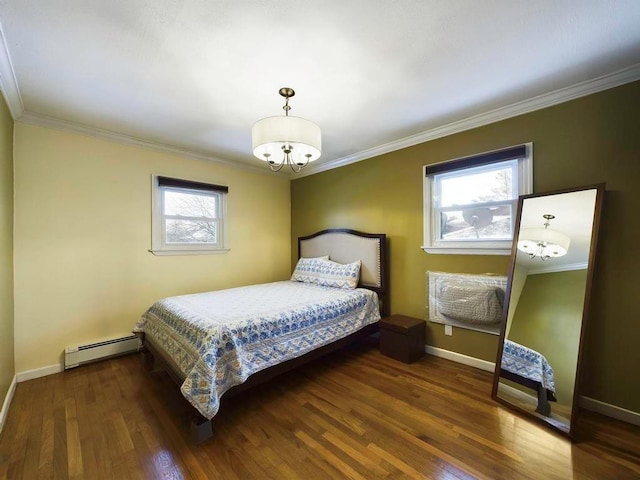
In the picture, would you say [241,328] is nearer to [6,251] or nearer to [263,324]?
[263,324]

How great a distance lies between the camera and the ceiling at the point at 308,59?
55.4 inches

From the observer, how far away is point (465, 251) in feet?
8.86

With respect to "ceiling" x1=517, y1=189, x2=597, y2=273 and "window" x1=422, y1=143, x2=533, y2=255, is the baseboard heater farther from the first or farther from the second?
"ceiling" x1=517, y1=189, x2=597, y2=273

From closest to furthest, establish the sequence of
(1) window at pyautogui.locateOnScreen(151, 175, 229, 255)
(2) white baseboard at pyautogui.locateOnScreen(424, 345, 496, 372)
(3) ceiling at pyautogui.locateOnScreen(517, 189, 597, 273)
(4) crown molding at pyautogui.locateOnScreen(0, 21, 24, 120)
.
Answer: (4) crown molding at pyautogui.locateOnScreen(0, 21, 24, 120), (3) ceiling at pyautogui.locateOnScreen(517, 189, 597, 273), (2) white baseboard at pyautogui.locateOnScreen(424, 345, 496, 372), (1) window at pyautogui.locateOnScreen(151, 175, 229, 255)

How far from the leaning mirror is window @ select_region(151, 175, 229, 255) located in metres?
3.49

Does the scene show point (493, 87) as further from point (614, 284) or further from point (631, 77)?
point (614, 284)

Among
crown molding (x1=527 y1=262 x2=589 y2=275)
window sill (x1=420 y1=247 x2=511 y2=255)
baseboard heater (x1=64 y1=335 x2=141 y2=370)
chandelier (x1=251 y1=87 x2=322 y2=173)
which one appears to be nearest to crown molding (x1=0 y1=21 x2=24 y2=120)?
chandelier (x1=251 y1=87 x2=322 y2=173)

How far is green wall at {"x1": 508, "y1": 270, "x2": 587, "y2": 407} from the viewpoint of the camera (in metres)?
1.89

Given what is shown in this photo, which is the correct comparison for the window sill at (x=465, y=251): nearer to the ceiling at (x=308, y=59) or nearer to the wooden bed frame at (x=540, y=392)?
the wooden bed frame at (x=540, y=392)

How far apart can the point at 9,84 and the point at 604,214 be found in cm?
460

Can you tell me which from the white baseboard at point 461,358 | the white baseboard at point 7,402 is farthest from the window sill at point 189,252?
the white baseboard at point 461,358

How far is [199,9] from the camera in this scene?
1372 mm

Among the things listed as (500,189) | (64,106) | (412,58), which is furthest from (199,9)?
(500,189)

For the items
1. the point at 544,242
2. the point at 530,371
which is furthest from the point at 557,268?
the point at 530,371
